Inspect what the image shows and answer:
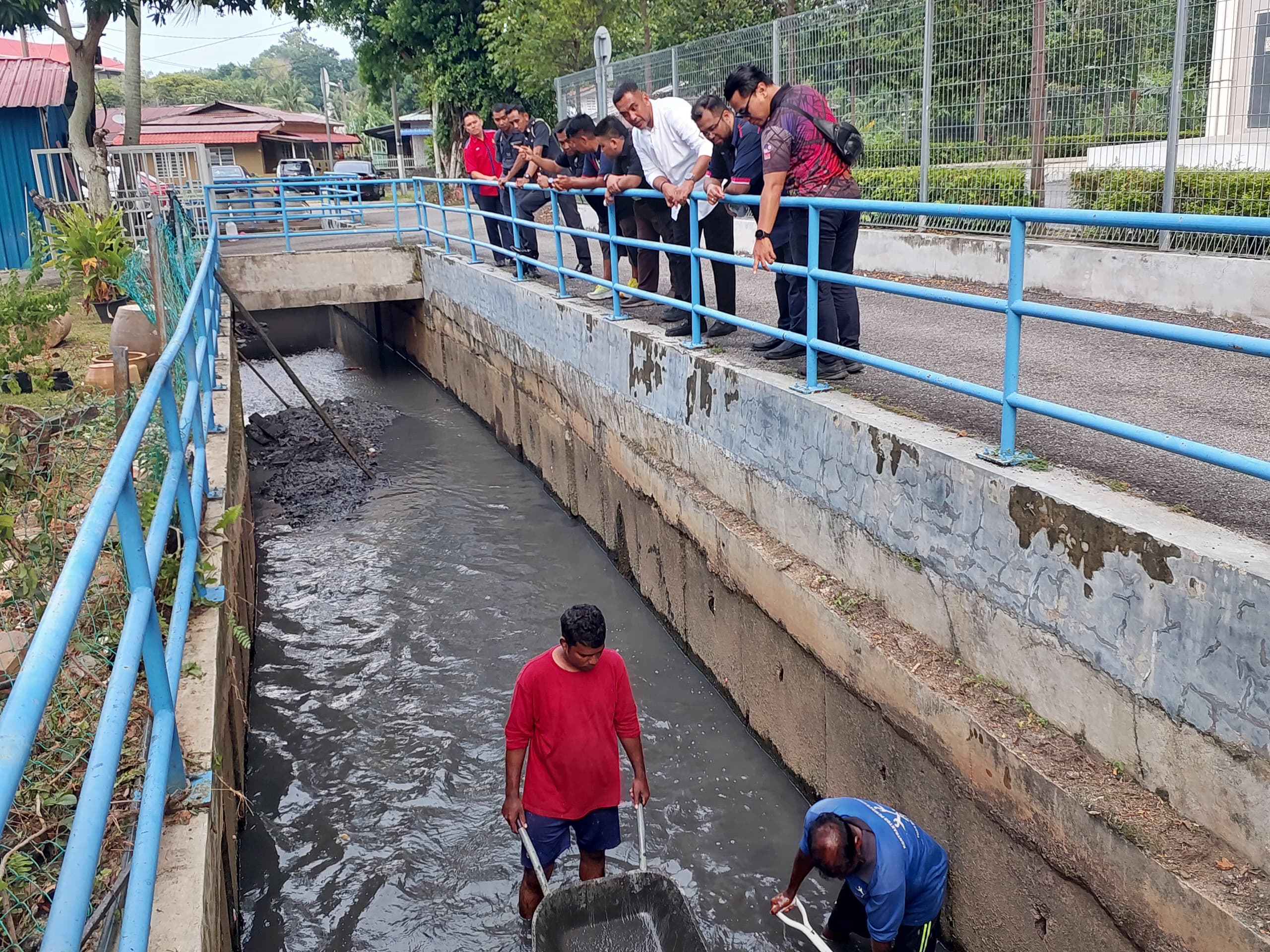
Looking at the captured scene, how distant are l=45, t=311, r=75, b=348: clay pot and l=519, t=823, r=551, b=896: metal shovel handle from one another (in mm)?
8295

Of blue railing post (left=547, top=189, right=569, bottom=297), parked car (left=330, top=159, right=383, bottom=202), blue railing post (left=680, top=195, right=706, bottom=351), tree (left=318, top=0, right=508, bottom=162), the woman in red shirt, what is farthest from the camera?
parked car (left=330, top=159, right=383, bottom=202)

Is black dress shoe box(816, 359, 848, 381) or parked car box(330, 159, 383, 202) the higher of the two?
parked car box(330, 159, 383, 202)

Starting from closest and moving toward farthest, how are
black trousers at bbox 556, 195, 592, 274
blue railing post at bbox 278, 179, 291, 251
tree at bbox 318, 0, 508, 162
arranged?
1. black trousers at bbox 556, 195, 592, 274
2. blue railing post at bbox 278, 179, 291, 251
3. tree at bbox 318, 0, 508, 162

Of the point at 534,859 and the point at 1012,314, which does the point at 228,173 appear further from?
the point at 1012,314

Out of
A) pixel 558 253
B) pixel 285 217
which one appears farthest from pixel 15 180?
pixel 558 253

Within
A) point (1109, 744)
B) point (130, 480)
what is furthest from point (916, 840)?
point (130, 480)

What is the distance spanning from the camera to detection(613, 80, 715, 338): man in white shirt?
6.42 metres

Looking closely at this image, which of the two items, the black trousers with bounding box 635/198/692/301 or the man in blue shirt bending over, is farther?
the black trousers with bounding box 635/198/692/301

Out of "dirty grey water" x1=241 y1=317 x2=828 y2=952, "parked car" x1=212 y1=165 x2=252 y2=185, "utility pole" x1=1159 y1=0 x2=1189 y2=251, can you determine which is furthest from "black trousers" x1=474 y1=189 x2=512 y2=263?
"parked car" x1=212 y1=165 x2=252 y2=185

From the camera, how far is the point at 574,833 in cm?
418

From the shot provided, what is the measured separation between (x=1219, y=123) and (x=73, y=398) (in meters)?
8.08

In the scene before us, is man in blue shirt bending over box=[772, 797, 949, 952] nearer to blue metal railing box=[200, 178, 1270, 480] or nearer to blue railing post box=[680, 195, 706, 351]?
blue metal railing box=[200, 178, 1270, 480]

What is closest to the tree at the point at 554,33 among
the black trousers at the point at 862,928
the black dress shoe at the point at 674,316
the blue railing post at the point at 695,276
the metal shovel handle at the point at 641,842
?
the black dress shoe at the point at 674,316

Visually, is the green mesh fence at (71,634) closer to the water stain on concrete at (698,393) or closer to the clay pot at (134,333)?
the clay pot at (134,333)
